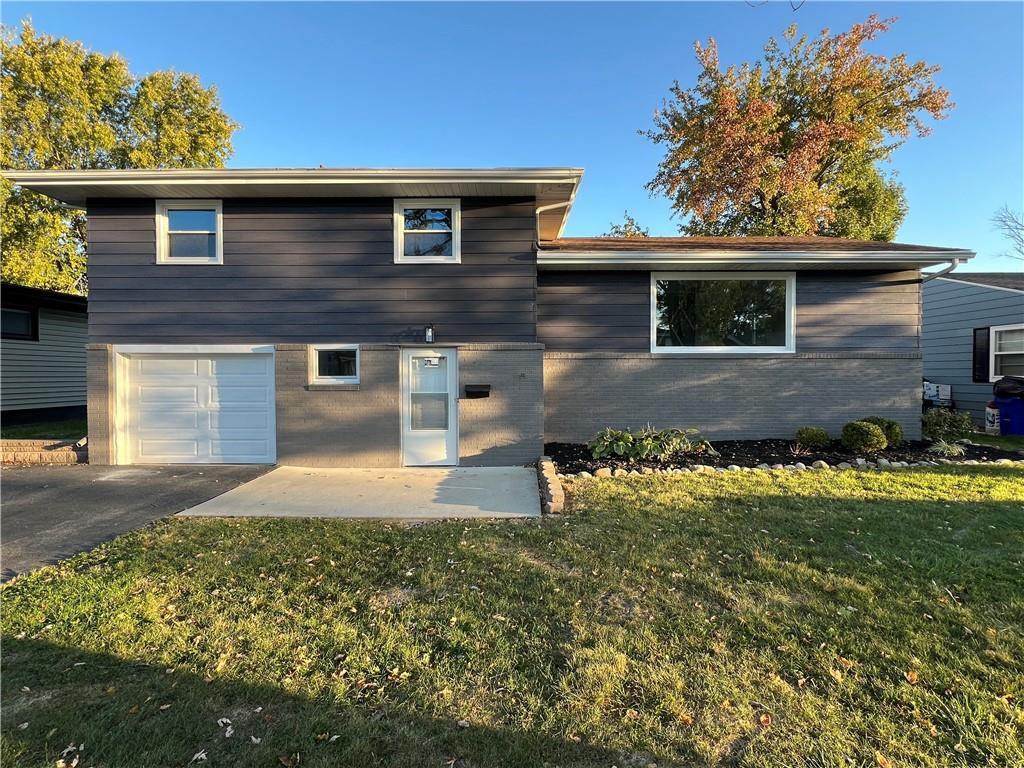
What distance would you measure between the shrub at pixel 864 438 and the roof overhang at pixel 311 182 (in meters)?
6.02

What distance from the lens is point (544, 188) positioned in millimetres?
7188

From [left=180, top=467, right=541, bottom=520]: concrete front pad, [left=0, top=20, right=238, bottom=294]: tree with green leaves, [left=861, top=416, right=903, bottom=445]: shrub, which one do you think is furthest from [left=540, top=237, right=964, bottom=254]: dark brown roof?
[left=0, top=20, right=238, bottom=294]: tree with green leaves

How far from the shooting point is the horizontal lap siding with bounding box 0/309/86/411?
1121cm

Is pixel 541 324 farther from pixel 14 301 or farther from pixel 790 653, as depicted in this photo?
pixel 14 301

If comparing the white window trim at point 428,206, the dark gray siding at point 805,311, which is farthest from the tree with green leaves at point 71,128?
the dark gray siding at point 805,311

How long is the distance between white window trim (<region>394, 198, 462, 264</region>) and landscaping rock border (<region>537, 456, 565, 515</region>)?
3536 millimetres

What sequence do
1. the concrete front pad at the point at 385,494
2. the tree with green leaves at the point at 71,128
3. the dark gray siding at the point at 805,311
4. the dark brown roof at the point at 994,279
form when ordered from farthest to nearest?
1. the tree with green leaves at the point at 71,128
2. the dark brown roof at the point at 994,279
3. the dark gray siding at the point at 805,311
4. the concrete front pad at the point at 385,494

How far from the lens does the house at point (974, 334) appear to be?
11.1 metres

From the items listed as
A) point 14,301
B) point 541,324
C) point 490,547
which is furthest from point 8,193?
point 490,547

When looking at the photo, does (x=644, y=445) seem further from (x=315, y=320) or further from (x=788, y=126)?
(x=788, y=126)

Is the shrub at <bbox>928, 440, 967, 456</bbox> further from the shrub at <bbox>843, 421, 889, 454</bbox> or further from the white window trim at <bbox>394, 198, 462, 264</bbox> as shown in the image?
the white window trim at <bbox>394, 198, 462, 264</bbox>

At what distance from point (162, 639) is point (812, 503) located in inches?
229

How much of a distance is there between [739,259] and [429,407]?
5853 millimetres

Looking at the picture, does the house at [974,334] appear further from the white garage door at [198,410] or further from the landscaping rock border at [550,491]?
the white garage door at [198,410]
